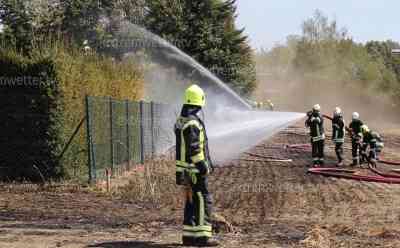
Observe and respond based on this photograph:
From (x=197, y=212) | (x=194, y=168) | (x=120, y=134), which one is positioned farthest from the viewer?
(x=120, y=134)

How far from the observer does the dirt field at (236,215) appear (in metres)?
8.70

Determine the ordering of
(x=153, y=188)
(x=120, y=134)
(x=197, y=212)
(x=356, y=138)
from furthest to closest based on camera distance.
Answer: (x=356, y=138) → (x=120, y=134) → (x=153, y=188) → (x=197, y=212)

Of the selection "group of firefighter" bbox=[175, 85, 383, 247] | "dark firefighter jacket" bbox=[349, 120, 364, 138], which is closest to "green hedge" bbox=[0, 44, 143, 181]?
"group of firefighter" bbox=[175, 85, 383, 247]

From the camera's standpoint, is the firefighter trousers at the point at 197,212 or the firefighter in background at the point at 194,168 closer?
the firefighter in background at the point at 194,168

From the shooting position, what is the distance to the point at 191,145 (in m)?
8.01

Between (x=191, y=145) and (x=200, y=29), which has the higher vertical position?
(x=200, y=29)

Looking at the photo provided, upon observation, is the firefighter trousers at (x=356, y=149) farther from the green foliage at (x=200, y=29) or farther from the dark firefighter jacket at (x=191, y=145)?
the green foliage at (x=200, y=29)

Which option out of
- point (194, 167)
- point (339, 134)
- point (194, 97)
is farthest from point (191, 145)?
point (339, 134)

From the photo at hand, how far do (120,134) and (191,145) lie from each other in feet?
32.4

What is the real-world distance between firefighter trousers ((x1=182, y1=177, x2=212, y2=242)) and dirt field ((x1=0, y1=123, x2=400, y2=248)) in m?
0.34

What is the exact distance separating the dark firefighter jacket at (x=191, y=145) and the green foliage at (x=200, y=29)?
2859 centimetres

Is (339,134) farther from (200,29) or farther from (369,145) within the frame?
(200,29)

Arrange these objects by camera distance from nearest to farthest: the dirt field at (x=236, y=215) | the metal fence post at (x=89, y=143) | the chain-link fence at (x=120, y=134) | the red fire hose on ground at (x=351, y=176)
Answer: the dirt field at (x=236, y=215)
the metal fence post at (x=89, y=143)
the chain-link fence at (x=120, y=134)
the red fire hose on ground at (x=351, y=176)

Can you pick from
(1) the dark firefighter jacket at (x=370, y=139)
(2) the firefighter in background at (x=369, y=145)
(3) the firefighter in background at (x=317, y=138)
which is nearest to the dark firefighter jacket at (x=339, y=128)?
(2) the firefighter in background at (x=369, y=145)
